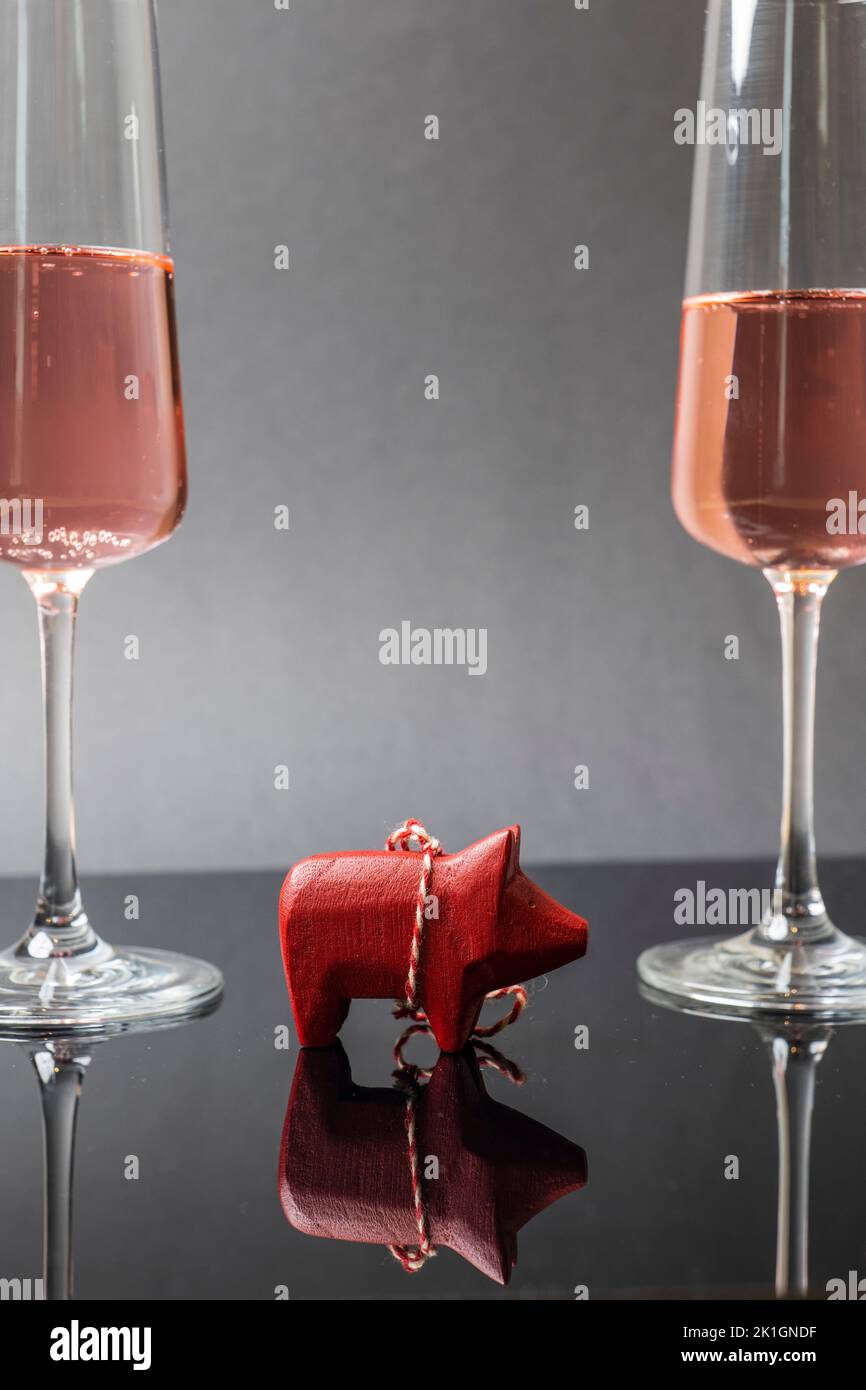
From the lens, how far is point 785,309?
2.57 feet

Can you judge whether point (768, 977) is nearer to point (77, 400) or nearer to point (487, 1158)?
point (487, 1158)

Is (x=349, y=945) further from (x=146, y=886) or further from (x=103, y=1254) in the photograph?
(x=146, y=886)

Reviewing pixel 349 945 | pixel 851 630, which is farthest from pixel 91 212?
Answer: pixel 851 630

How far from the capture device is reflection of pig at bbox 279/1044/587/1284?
0.52m

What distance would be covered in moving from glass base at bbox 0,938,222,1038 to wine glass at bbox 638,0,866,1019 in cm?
23

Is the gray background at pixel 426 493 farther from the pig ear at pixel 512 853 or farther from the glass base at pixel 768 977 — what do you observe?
the pig ear at pixel 512 853

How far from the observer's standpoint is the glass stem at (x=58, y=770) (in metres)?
0.78

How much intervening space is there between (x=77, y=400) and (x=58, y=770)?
175 millimetres

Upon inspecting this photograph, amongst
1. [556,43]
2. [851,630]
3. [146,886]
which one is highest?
[556,43]

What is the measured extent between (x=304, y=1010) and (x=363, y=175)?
2.86 ft

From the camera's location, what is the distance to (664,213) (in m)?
1.39

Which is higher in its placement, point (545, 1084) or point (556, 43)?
point (556, 43)

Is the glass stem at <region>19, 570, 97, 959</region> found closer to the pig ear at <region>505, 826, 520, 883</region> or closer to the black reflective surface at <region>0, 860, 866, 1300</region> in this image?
the black reflective surface at <region>0, 860, 866, 1300</region>

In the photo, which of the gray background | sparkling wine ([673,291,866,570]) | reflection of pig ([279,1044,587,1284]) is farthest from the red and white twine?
the gray background
